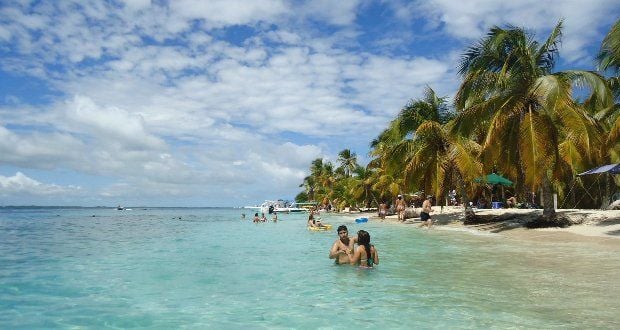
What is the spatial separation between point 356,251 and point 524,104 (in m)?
12.9

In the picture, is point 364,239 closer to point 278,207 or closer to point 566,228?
point 566,228

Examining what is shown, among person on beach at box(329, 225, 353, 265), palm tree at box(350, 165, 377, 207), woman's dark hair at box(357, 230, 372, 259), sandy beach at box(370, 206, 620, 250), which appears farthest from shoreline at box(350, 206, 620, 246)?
palm tree at box(350, 165, 377, 207)

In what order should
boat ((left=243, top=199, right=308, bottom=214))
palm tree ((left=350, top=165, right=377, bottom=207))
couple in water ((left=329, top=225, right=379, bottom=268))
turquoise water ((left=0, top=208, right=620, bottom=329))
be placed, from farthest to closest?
boat ((left=243, top=199, right=308, bottom=214)) → palm tree ((left=350, top=165, right=377, bottom=207)) → couple in water ((left=329, top=225, right=379, bottom=268)) → turquoise water ((left=0, top=208, right=620, bottom=329))

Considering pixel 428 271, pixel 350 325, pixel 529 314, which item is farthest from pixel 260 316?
pixel 428 271

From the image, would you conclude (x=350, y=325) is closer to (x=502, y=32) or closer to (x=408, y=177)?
(x=502, y=32)

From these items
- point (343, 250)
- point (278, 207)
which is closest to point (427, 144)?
point (343, 250)

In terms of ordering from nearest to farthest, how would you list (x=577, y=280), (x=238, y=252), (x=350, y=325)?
(x=350, y=325), (x=577, y=280), (x=238, y=252)

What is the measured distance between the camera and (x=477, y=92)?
2139 cm

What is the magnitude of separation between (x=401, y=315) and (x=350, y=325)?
90 centimetres

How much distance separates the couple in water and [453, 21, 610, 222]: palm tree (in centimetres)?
995

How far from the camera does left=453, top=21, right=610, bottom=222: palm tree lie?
1772 centimetres

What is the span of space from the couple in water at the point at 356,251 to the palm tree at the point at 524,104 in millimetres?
9951

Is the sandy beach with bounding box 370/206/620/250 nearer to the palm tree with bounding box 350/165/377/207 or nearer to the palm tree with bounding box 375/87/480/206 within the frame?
the palm tree with bounding box 375/87/480/206

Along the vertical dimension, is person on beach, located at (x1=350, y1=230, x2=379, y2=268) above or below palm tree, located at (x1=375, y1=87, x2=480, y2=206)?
below
